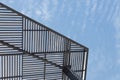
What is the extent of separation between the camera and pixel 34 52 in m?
19.5

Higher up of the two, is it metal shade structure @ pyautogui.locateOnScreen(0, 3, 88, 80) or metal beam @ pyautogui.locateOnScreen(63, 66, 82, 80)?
metal shade structure @ pyautogui.locateOnScreen(0, 3, 88, 80)

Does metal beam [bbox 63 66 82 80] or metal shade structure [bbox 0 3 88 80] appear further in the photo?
metal beam [bbox 63 66 82 80]

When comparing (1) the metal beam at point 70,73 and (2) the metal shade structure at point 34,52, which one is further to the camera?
(1) the metal beam at point 70,73

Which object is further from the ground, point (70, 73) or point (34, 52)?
point (34, 52)

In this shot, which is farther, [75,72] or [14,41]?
[75,72]

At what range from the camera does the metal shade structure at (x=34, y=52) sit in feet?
60.5

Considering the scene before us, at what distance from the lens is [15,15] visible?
1817 centimetres

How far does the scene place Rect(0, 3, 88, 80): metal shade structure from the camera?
18.5 meters

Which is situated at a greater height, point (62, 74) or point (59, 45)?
point (59, 45)

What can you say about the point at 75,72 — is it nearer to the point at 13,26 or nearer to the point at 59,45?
the point at 59,45

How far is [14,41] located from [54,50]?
8.65 ft

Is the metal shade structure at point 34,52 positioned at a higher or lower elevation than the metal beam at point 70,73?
higher

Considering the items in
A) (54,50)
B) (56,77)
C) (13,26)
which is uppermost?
(13,26)

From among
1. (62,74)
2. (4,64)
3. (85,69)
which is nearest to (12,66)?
(4,64)
